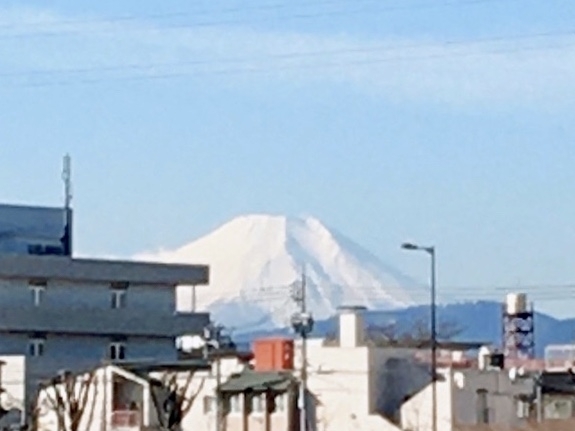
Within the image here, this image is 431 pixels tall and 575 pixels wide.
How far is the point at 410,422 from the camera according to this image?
7825 centimetres

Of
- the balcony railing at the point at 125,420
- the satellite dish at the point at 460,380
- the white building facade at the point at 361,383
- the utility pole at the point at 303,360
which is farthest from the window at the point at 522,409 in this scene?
the balcony railing at the point at 125,420

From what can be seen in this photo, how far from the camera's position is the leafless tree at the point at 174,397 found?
76.6 meters

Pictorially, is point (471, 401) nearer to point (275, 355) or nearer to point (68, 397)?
point (275, 355)

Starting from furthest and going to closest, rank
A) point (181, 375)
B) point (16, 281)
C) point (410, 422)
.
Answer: point (16, 281) → point (181, 375) → point (410, 422)

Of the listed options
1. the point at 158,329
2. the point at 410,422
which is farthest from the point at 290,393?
the point at 158,329

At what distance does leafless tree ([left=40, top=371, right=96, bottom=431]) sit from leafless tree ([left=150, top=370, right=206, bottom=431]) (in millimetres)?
2597

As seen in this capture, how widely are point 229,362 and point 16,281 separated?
53.1ft

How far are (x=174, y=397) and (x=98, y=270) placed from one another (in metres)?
23.1

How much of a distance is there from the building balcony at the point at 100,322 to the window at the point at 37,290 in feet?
1.10

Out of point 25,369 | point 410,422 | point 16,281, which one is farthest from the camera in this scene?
point 16,281

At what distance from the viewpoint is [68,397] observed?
3127 inches

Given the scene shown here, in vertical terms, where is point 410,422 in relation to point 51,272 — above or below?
below

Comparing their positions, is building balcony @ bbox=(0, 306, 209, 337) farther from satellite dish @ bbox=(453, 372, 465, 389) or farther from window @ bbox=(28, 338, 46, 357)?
satellite dish @ bbox=(453, 372, 465, 389)

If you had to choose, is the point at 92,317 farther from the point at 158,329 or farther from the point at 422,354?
the point at 422,354
